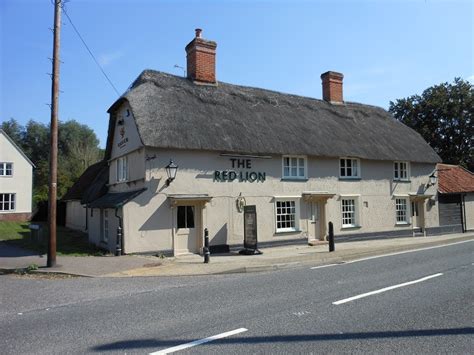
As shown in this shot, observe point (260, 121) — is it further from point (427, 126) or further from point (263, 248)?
point (427, 126)

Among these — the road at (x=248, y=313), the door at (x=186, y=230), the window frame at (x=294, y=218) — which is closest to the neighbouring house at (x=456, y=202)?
the window frame at (x=294, y=218)

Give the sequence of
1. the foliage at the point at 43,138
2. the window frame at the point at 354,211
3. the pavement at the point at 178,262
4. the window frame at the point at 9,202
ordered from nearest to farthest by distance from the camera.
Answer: the pavement at the point at 178,262 < the window frame at the point at 354,211 < the window frame at the point at 9,202 < the foliage at the point at 43,138

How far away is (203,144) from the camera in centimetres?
1609

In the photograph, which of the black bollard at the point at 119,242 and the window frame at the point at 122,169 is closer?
the black bollard at the point at 119,242

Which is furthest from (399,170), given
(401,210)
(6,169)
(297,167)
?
(6,169)

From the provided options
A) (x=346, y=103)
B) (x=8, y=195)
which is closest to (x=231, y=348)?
(x=346, y=103)

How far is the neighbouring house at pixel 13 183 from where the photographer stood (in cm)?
3591

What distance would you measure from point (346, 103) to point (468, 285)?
18331mm

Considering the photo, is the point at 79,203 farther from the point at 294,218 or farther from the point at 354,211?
the point at 354,211

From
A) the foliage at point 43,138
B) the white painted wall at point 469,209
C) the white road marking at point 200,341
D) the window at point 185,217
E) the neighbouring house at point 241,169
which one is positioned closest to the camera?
the white road marking at point 200,341

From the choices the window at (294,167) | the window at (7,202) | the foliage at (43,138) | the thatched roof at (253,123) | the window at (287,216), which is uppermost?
the foliage at (43,138)

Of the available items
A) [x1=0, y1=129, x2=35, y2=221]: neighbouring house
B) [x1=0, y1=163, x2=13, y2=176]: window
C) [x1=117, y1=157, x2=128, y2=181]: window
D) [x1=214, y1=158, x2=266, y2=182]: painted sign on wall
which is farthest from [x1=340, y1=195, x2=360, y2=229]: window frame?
[x1=0, y1=163, x2=13, y2=176]: window

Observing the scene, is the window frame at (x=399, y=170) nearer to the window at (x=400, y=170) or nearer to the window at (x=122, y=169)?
the window at (x=400, y=170)

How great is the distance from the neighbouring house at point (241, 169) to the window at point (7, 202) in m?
20.3
